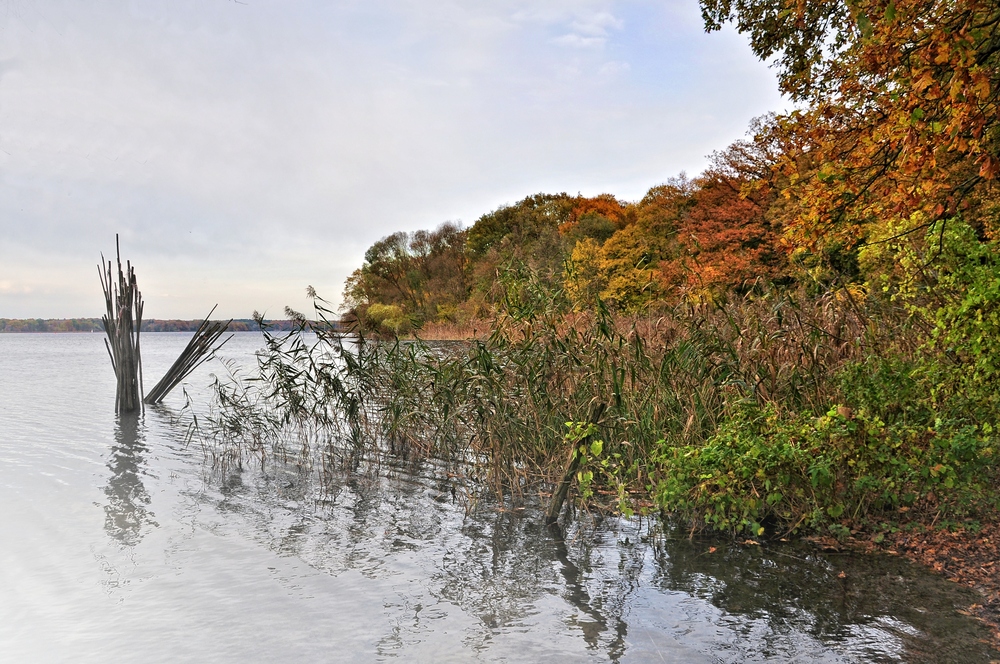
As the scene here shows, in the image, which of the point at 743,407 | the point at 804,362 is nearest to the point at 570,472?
the point at 743,407

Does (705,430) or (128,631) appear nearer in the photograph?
(128,631)

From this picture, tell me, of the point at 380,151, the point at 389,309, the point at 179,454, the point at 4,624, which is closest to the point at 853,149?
the point at 4,624

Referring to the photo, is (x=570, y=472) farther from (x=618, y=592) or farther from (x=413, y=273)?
(x=413, y=273)

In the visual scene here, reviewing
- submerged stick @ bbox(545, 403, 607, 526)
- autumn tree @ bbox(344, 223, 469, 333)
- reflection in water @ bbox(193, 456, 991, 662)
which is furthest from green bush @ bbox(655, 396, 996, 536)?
autumn tree @ bbox(344, 223, 469, 333)

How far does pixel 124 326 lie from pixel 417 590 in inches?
502

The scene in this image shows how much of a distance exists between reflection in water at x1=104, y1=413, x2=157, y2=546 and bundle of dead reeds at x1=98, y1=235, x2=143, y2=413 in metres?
→ 2.23

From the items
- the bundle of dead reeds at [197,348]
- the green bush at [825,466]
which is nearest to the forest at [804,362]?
the green bush at [825,466]

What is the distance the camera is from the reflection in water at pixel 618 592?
3.99 metres

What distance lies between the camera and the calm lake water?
4.09 m

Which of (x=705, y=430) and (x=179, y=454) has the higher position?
(x=705, y=430)

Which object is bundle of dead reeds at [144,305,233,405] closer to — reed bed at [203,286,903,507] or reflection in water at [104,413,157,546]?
reflection in water at [104,413,157,546]

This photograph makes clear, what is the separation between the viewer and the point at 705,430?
6.09 m

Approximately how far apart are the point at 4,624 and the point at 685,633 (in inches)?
200

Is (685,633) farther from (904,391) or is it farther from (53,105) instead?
(53,105)
